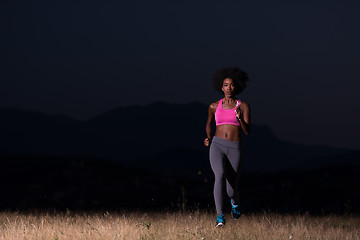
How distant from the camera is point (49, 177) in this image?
19594mm

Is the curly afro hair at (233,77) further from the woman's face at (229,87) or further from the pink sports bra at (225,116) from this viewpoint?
the pink sports bra at (225,116)

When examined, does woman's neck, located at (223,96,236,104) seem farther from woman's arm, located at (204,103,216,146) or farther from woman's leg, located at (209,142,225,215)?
woman's leg, located at (209,142,225,215)

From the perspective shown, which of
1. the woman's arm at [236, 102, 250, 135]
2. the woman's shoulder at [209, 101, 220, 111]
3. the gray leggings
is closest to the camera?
the woman's arm at [236, 102, 250, 135]

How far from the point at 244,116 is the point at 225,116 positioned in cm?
29

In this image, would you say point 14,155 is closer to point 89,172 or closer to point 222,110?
point 89,172

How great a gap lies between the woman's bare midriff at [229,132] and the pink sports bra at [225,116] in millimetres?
57

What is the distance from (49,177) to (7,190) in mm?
1827

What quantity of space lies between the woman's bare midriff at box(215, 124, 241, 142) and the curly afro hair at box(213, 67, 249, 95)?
0.54 metres

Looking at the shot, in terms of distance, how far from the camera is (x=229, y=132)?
7.82 meters

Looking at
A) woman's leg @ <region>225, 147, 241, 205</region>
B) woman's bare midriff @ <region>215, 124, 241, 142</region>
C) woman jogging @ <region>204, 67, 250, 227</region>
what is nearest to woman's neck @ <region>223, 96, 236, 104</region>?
woman jogging @ <region>204, 67, 250, 227</region>

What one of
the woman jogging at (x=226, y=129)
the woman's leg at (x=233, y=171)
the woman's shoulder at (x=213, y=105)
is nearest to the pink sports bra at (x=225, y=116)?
the woman jogging at (x=226, y=129)

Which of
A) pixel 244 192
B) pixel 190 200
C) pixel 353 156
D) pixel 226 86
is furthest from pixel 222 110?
pixel 353 156

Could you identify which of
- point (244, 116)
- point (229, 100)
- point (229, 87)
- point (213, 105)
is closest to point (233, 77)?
point (229, 87)

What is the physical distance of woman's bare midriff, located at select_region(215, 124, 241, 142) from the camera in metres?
7.81
